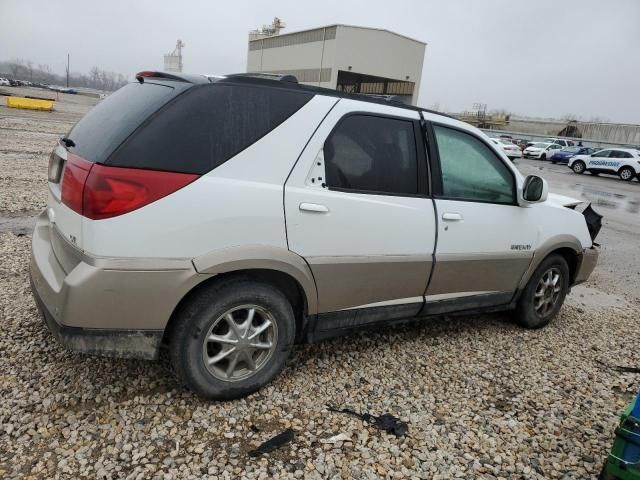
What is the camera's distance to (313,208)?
2768 millimetres

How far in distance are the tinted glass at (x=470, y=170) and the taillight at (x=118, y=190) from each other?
2.01 meters

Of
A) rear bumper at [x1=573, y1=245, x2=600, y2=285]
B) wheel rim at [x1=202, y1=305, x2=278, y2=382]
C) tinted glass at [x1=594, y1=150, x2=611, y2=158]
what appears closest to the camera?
wheel rim at [x1=202, y1=305, x2=278, y2=382]

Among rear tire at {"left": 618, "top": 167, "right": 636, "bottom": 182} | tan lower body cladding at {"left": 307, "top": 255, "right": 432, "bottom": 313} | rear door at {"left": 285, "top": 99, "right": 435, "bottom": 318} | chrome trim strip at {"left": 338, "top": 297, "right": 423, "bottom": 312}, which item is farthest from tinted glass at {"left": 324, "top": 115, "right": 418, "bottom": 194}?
rear tire at {"left": 618, "top": 167, "right": 636, "bottom": 182}

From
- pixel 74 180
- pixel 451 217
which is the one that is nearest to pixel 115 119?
pixel 74 180

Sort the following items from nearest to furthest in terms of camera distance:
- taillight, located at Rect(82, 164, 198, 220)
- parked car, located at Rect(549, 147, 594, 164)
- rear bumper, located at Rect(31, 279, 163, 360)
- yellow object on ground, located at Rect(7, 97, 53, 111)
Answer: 1. taillight, located at Rect(82, 164, 198, 220)
2. rear bumper, located at Rect(31, 279, 163, 360)
3. yellow object on ground, located at Rect(7, 97, 53, 111)
4. parked car, located at Rect(549, 147, 594, 164)

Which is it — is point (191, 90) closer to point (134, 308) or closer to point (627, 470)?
point (134, 308)

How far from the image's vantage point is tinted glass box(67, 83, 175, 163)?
243cm

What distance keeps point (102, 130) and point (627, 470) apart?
3104mm

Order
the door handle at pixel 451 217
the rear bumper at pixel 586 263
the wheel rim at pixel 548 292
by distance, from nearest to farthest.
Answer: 1. the door handle at pixel 451 217
2. the wheel rim at pixel 548 292
3. the rear bumper at pixel 586 263

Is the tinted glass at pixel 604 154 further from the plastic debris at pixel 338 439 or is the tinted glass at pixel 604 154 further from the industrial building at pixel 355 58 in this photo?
the plastic debris at pixel 338 439

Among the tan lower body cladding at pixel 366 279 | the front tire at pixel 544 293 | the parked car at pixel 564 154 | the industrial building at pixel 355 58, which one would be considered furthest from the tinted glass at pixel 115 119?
the industrial building at pixel 355 58

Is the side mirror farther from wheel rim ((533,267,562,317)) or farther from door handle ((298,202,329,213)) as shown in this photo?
door handle ((298,202,329,213))

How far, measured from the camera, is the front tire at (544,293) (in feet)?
14.1

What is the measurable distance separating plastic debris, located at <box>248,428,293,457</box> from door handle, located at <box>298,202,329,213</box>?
124 cm
